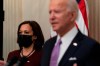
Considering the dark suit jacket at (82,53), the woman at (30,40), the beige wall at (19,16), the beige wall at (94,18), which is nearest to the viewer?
the dark suit jacket at (82,53)

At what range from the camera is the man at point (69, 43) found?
207cm

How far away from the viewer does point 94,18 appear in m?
4.43

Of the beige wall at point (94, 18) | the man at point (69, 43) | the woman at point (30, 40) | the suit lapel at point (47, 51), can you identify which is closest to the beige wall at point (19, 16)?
the beige wall at point (94, 18)

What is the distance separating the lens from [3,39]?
5.00 meters

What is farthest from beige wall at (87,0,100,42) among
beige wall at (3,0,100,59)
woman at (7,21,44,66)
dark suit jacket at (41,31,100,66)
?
dark suit jacket at (41,31,100,66)

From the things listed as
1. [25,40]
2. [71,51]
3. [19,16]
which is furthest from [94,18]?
[71,51]

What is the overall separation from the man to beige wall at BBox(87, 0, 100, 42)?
2.20 metres

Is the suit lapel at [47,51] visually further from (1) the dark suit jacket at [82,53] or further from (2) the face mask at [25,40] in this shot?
(2) the face mask at [25,40]

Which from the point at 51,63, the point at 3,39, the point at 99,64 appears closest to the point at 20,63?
the point at 51,63

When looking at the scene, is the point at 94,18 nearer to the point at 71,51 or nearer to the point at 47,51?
the point at 47,51

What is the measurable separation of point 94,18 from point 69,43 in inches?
91.6

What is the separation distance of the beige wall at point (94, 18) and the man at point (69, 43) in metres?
2.20

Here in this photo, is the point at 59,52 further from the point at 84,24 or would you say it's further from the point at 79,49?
the point at 84,24

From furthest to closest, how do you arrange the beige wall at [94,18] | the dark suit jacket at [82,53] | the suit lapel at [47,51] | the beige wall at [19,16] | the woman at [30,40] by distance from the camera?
the beige wall at [19,16] < the beige wall at [94,18] < the woman at [30,40] < the suit lapel at [47,51] < the dark suit jacket at [82,53]
